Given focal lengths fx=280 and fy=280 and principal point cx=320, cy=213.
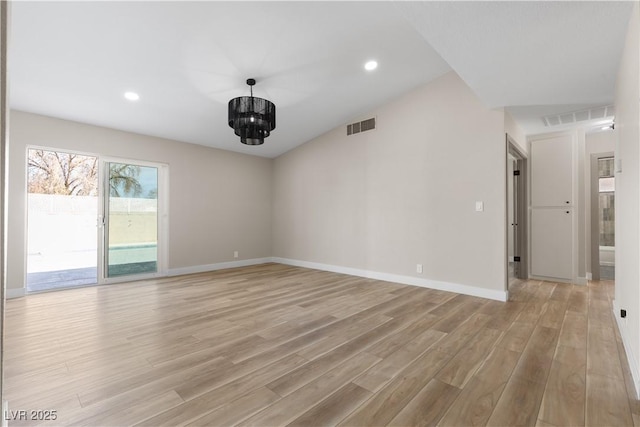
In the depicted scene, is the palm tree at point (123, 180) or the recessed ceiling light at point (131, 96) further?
the palm tree at point (123, 180)

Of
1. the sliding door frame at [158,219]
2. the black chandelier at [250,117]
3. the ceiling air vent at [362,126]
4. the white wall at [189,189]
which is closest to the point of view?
the black chandelier at [250,117]

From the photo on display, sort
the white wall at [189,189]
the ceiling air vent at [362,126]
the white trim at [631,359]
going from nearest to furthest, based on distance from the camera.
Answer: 1. the white trim at [631,359]
2. the white wall at [189,189]
3. the ceiling air vent at [362,126]

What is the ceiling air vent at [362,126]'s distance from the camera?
5.03 m

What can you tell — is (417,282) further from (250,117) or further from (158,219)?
(158,219)

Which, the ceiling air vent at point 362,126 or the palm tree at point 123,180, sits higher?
the ceiling air vent at point 362,126

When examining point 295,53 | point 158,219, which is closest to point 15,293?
point 158,219

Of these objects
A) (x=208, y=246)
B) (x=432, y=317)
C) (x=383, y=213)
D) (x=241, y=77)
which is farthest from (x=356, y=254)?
(x=241, y=77)

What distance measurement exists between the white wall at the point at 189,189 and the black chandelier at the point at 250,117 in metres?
2.93

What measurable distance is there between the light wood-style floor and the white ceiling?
247cm

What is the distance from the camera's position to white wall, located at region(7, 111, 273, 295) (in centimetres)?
392

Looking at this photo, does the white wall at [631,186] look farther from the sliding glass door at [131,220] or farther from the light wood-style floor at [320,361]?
the sliding glass door at [131,220]

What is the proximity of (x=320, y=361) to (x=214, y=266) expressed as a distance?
4.42 meters

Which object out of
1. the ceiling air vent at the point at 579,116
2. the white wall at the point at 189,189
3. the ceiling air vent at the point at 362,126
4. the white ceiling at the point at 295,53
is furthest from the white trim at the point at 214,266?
the ceiling air vent at the point at 579,116

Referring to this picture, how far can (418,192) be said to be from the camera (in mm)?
4438
